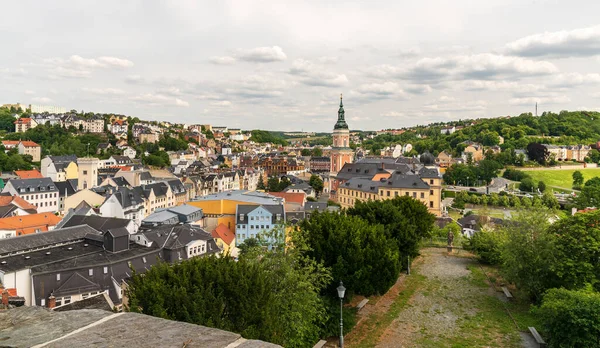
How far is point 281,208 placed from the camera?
52.8 meters

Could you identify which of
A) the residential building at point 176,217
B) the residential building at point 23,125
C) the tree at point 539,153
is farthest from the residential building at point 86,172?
the tree at point 539,153

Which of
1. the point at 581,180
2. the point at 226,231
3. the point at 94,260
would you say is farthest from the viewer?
the point at 581,180

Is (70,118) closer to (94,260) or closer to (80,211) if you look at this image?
(80,211)

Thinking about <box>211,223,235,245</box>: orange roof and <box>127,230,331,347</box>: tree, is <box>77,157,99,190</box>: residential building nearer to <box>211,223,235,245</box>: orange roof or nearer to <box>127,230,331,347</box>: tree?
<box>211,223,235,245</box>: orange roof

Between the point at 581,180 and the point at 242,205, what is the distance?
8801cm

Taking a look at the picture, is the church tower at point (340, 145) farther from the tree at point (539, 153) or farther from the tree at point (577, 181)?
the tree at point (539, 153)

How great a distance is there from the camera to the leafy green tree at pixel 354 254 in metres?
22.4

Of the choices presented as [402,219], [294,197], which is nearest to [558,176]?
[294,197]

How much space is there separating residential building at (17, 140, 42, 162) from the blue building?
77459mm

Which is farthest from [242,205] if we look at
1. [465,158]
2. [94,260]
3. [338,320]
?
[465,158]

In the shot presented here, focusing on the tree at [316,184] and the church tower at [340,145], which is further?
the tree at [316,184]

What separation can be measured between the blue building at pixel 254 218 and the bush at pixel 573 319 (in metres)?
36.6

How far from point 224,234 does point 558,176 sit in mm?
97821

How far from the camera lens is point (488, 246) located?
31.5m
